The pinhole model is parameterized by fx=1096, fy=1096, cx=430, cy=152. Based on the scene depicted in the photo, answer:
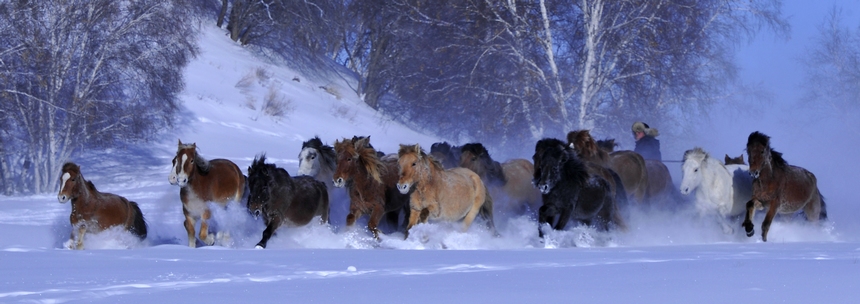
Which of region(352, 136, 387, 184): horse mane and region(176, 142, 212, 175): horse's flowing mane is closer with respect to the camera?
region(352, 136, 387, 184): horse mane

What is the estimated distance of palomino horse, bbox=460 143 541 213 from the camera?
13.5 metres

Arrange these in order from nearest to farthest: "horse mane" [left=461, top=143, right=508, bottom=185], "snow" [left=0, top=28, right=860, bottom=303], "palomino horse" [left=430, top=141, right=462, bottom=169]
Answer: "snow" [left=0, top=28, right=860, bottom=303] → "horse mane" [left=461, top=143, right=508, bottom=185] → "palomino horse" [left=430, top=141, right=462, bottom=169]

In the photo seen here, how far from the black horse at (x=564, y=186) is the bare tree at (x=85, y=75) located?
10.2 m

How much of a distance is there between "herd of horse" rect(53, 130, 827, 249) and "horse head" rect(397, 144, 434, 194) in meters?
0.01

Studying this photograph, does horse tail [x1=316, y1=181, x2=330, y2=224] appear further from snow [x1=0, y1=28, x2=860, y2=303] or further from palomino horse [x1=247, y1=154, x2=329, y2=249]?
snow [x1=0, y1=28, x2=860, y2=303]

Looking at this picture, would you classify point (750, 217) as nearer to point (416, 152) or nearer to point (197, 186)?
point (416, 152)

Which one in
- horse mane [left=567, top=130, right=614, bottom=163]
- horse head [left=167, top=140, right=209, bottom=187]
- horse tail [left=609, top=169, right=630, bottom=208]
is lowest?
horse head [left=167, top=140, right=209, bottom=187]

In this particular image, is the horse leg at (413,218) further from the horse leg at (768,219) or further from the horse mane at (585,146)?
the horse leg at (768,219)

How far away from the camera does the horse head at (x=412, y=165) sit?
10.7 m

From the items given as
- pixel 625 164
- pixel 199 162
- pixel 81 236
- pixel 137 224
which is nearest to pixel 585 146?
pixel 625 164

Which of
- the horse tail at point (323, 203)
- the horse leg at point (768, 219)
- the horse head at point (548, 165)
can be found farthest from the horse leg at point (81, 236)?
the horse leg at point (768, 219)

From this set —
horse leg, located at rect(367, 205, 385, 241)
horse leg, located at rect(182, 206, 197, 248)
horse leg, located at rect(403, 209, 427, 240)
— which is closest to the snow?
horse leg, located at rect(367, 205, 385, 241)

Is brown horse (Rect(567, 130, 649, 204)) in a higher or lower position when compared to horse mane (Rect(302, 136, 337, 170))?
higher

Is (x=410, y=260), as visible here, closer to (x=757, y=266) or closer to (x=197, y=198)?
(x=757, y=266)
